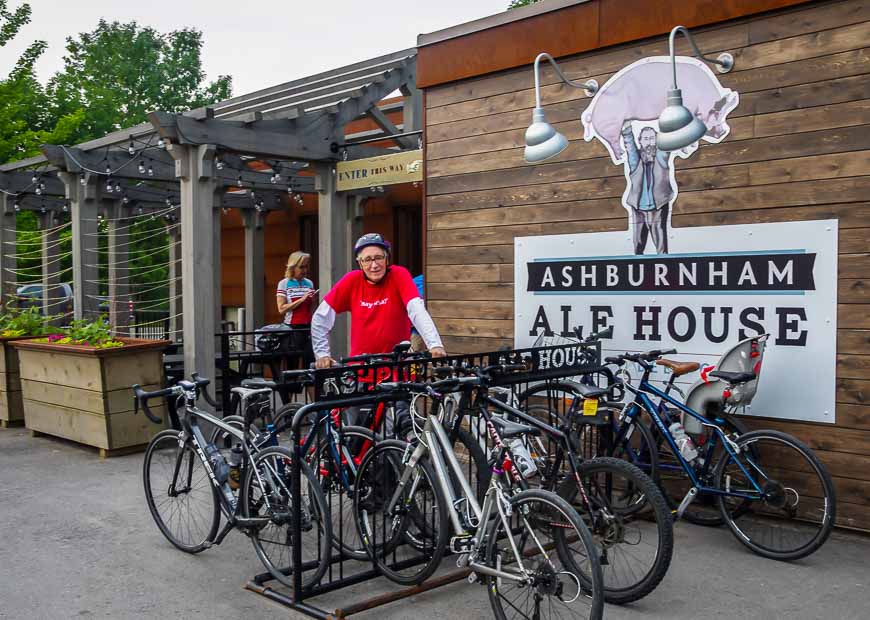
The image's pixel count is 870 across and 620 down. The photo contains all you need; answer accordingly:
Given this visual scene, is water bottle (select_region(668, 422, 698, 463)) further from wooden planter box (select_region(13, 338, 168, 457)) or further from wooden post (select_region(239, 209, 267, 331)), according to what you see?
wooden post (select_region(239, 209, 267, 331))

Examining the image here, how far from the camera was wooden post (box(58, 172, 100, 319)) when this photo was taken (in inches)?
460

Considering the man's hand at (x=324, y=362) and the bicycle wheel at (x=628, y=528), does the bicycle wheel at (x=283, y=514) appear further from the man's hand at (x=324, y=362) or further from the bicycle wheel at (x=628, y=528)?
the bicycle wheel at (x=628, y=528)

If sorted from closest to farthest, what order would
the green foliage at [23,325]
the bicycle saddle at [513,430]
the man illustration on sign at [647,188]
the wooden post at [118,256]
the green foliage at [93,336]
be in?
1. the bicycle saddle at [513,430]
2. the man illustration on sign at [647,188]
3. the green foliage at [93,336]
4. the green foliage at [23,325]
5. the wooden post at [118,256]

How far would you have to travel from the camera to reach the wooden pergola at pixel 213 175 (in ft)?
28.3

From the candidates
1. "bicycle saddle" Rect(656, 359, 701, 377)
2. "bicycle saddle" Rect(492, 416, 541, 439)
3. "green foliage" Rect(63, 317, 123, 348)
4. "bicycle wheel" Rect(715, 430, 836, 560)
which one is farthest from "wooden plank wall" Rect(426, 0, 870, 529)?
"green foliage" Rect(63, 317, 123, 348)

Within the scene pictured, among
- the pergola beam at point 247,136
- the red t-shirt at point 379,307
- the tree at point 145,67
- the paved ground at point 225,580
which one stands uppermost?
the tree at point 145,67

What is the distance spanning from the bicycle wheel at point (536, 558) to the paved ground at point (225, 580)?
0.42 m

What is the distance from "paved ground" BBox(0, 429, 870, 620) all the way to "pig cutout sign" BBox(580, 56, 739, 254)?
2.08m

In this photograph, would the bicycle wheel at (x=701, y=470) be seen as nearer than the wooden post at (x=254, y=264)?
Yes

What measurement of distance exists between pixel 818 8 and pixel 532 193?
2318mm

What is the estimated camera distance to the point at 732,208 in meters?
5.79

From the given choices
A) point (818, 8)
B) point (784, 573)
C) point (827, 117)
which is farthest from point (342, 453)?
point (818, 8)

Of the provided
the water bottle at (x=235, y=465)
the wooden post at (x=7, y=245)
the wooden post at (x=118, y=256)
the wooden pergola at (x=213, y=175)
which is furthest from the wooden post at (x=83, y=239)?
the water bottle at (x=235, y=465)

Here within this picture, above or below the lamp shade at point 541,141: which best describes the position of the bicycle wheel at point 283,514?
below
